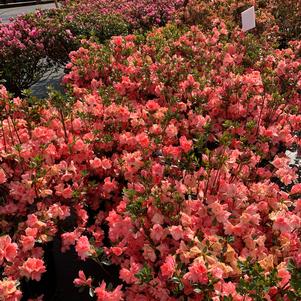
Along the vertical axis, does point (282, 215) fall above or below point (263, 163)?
above

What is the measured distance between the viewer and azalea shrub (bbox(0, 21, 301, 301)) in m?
1.97

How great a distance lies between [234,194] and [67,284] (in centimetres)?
162

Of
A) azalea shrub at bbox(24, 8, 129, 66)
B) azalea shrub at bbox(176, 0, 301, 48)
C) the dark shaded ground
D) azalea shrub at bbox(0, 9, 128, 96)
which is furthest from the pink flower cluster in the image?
the dark shaded ground

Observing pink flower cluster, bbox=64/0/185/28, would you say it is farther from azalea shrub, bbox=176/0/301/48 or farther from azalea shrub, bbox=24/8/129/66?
azalea shrub, bbox=176/0/301/48

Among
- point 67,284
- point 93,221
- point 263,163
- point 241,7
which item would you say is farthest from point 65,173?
point 241,7

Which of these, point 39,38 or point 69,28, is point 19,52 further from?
point 69,28

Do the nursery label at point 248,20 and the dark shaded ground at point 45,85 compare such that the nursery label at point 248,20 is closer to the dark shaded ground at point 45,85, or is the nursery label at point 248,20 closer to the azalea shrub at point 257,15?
the azalea shrub at point 257,15

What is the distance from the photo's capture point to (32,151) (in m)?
2.75

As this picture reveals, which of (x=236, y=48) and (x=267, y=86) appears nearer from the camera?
(x=267, y=86)

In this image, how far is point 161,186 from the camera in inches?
91.2

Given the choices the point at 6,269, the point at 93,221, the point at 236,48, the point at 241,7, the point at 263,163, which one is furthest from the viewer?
the point at 241,7

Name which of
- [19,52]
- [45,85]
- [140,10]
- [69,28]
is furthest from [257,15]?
[45,85]

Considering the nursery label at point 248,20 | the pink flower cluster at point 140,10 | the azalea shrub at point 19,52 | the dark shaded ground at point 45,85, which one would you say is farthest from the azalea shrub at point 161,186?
the pink flower cluster at point 140,10

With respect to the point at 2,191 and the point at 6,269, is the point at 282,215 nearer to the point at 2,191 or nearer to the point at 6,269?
the point at 6,269
